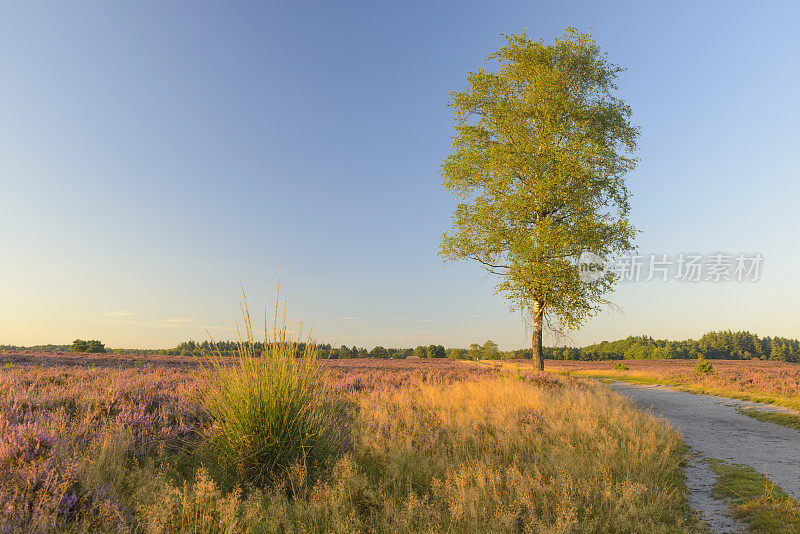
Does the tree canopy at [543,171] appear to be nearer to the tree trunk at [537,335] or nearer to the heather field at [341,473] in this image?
the tree trunk at [537,335]

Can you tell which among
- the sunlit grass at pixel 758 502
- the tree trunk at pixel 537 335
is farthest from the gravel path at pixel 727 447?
the tree trunk at pixel 537 335

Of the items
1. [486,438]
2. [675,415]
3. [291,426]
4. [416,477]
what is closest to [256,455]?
[291,426]

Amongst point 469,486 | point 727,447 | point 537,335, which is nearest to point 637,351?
point 537,335

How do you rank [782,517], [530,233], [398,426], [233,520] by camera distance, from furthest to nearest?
1. [530,233]
2. [398,426]
3. [782,517]
4. [233,520]

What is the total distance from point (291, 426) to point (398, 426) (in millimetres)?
2776

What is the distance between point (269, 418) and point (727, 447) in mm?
9034

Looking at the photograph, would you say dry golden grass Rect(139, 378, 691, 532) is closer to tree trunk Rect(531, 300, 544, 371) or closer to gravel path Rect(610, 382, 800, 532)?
gravel path Rect(610, 382, 800, 532)

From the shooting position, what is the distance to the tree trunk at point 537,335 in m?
16.6

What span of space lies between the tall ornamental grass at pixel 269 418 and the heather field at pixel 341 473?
0.18 ft

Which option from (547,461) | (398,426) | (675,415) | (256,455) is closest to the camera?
(256,455)

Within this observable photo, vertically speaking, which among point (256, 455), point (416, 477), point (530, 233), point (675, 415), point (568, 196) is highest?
point (568, 196)

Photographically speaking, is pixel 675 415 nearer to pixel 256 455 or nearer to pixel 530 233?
pixel 530 233

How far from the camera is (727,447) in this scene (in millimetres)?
8055

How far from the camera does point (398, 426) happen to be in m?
7.49
